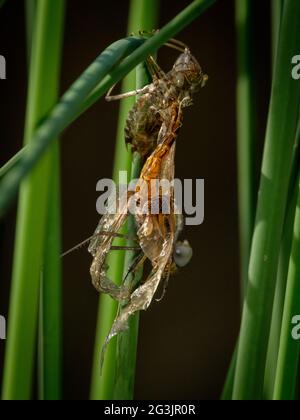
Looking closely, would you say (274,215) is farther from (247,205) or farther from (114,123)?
(114,123)

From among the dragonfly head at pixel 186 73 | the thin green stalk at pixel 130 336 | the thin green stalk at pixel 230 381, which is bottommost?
the thin green stalk at pixel 230 381

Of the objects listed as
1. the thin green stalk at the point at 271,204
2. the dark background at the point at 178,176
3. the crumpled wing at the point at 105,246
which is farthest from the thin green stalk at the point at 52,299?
the dark background at the point at 178,176

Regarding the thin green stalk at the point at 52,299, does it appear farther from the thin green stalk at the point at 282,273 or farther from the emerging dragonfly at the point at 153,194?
the thin green stalk at the point at 282,273

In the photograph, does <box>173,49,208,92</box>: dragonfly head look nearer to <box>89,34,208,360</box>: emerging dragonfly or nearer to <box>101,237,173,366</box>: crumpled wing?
<box>89,34,208,360</box>: emerging dragonfly

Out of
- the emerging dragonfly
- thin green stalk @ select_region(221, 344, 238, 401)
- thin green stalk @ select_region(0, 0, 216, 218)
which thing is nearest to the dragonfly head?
the emerging dragonfly

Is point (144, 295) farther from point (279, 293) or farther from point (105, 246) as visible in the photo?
point (279, 293)

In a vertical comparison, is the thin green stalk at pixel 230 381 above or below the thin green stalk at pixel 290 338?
below
